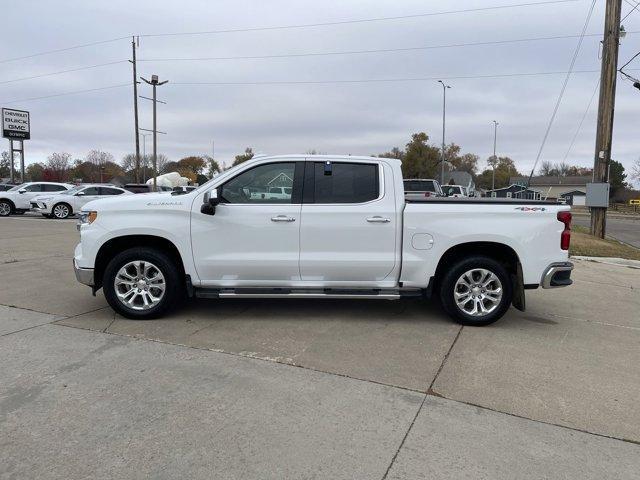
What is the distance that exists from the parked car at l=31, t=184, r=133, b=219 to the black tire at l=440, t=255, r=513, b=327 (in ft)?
64.8

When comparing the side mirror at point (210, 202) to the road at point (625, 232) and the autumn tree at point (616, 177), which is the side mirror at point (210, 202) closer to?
the road at point (625, 232)

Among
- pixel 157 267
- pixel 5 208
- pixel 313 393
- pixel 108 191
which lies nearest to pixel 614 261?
pixel 313 393

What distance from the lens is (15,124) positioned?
45188mm

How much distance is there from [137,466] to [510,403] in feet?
8.78

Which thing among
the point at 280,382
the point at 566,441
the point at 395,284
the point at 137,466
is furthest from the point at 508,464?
the point at 395,284

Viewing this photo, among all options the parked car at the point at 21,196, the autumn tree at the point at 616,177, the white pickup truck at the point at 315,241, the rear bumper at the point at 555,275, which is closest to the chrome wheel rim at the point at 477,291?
the white pickup truck at the point at 315,241

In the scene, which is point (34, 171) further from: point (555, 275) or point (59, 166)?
point (555, 275)

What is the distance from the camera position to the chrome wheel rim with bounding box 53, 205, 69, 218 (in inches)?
889

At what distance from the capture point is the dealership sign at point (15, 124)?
4453cm

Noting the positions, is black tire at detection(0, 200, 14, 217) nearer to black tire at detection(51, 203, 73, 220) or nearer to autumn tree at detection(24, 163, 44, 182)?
black tire at detection(51, 203, 73, 220)

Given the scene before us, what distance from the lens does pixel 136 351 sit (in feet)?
15.6

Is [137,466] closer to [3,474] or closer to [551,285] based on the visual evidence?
[3,474]

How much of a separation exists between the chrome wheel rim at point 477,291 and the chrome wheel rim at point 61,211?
21474 millimetres

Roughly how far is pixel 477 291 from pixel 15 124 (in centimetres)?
5029
